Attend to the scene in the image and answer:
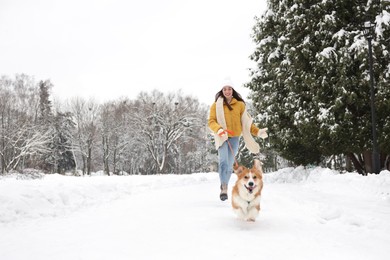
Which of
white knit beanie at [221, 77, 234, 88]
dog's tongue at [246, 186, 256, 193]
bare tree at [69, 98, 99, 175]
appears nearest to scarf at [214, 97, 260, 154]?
white knit beanie at [221, 77, 234, 88]

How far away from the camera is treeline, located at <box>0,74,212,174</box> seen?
123 feet

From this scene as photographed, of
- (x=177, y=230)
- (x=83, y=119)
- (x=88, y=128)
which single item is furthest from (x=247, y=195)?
(x=83, y=119)

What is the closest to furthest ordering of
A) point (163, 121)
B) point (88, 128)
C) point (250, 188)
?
point (250, 188), point (163, 121), point (88, 128)

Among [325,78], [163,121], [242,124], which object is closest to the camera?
[242,124]

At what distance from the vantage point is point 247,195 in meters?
4.55

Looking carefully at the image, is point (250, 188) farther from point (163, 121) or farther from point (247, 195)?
point (163, 121)

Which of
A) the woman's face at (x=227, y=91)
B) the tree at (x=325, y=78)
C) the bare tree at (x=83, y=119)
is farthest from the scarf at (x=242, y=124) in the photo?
the bare tree at (x=83, y=119)

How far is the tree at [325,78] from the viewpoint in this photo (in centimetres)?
1189

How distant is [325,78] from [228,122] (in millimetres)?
7826

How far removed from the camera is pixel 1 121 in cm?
3644

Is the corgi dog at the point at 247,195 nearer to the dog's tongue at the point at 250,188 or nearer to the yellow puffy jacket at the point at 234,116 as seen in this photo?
the dog's tongue at the point at 250,188

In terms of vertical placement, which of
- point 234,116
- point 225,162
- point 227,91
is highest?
point 227,91

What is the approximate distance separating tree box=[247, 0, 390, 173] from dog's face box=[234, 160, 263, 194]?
8.35m

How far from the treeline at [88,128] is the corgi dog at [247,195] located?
3573 cm
